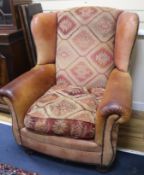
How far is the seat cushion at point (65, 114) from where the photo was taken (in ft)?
4.93

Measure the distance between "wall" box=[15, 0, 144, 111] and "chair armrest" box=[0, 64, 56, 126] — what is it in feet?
2.03

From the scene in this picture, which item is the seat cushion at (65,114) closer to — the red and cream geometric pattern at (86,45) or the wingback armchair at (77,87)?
the wingback armchair at (77,87)

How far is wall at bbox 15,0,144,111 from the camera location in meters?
1.97

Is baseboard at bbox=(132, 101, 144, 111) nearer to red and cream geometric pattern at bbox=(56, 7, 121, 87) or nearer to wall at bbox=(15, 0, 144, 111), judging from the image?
wall at bbox=(15, 0, 144, 111)

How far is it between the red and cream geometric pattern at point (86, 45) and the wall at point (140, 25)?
0.18m

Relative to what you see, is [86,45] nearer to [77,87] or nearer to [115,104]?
[77,87]

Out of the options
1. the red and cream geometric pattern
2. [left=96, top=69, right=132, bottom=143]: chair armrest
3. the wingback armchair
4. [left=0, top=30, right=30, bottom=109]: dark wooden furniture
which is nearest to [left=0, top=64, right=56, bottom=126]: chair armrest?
the wingback armchair

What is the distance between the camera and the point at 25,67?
2291mm

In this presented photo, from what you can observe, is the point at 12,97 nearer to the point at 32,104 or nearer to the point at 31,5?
the point at 32,104

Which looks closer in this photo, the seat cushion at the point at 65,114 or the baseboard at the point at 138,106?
the seat cushion at the point at 65,114

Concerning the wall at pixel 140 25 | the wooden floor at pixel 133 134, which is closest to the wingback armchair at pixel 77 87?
the wall at pixel 140 25

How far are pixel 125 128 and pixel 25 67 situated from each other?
1057 millimetres

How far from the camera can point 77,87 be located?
6.21 feet

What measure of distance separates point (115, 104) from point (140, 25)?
93cm
